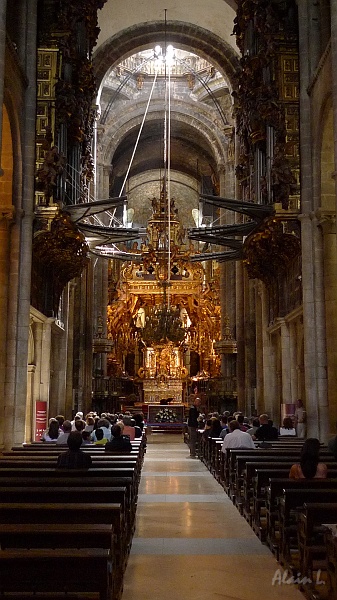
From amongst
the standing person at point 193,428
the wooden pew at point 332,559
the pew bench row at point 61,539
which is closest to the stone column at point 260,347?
the standing person at point 193,428

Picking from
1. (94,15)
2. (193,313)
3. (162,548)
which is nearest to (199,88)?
(193,313)

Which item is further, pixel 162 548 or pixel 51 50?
pixel 51 50

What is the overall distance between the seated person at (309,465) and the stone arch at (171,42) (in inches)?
863

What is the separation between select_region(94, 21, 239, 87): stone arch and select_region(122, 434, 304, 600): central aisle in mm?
19128

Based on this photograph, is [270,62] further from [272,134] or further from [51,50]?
[51,50]

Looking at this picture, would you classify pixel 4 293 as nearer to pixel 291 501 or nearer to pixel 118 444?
pixel 118 444

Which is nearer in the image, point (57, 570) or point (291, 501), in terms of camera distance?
point (57, 570)

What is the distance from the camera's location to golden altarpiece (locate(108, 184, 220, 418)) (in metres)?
32.7

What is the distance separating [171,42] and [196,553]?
24293 mm

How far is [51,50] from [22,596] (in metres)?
14.7

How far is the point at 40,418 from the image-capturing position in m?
16.3

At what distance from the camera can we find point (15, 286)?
14.4 m

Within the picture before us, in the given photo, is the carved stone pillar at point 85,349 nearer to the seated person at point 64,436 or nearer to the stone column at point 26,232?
the stone column at point 26,232

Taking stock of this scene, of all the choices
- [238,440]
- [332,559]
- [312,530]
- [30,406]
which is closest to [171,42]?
[30,406]
